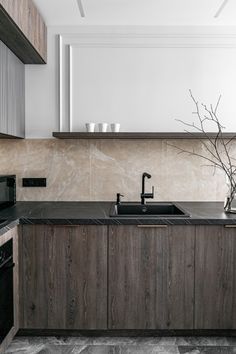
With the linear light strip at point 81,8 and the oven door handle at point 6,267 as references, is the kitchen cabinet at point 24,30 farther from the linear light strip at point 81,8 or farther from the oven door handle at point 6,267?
A: the oven door handle at point 6,267

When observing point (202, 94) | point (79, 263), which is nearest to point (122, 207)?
point (79, 263)

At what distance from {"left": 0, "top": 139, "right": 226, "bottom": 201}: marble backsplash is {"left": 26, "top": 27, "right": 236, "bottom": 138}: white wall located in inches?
6.1

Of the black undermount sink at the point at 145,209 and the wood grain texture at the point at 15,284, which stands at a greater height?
the black undermount sink at the point at 145,209

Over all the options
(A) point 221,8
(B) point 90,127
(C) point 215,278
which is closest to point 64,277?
(C) point 215,278

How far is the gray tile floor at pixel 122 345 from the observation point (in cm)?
220

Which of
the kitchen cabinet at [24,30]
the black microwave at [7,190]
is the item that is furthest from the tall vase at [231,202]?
the kitchen cabinet at [24,30]

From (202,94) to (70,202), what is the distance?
1427 millimetres

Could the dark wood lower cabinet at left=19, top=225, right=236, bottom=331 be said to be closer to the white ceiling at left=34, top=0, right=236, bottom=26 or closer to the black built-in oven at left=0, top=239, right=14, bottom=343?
the black built-in oven at left=0, top=239, right=14, bottom=343

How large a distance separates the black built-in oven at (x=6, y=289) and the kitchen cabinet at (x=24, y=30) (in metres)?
1.29

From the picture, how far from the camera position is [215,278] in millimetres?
2277

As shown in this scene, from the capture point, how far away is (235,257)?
2.27 metres

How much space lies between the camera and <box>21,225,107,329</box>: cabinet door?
2.25 m

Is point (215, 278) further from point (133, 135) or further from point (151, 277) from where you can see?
point (133, 135)

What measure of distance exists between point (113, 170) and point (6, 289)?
1311mm
